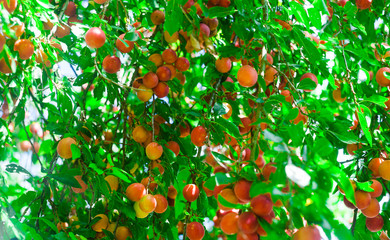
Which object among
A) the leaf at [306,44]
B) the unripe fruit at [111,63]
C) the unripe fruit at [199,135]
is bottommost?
the unripe fruit at [199,135]

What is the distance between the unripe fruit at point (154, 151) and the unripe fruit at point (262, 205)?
419 mm

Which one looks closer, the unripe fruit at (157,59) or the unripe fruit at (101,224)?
the unripe fruit at (101,224)

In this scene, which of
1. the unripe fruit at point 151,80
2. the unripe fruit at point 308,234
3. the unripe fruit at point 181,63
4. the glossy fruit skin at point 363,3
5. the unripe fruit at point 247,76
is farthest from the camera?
the glossy fruit skin at point 363,3

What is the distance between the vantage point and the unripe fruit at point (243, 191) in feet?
2.67

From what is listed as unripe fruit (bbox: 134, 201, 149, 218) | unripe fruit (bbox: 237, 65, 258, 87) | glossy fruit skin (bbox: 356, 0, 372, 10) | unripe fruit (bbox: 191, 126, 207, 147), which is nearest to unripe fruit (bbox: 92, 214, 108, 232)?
unripe fruit (bbox: 134, 201, 149, 218)

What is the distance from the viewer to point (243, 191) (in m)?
0.81

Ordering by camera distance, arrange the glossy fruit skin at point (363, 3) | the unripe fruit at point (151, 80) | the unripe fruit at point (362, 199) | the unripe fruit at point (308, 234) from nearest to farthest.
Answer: the unripe fruit at point (308, 234)
the unripe fruit at point (362, 199)
the unripe fruit at point (151, 80)
the glossy fruit skin at point (363, 3)

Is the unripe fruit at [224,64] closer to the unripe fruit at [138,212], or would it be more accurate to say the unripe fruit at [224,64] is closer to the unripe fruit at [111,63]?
the unripe fruit at [111,63]

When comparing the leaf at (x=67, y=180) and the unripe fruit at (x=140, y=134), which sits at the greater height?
the leaf at (x=67, y=180)

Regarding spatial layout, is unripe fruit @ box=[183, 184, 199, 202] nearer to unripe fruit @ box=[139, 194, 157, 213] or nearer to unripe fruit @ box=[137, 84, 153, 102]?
unripe fruit @ box=[139, 194, 157, 213]

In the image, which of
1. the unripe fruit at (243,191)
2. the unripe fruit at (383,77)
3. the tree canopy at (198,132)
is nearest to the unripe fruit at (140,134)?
the tree canopy at (198,132)

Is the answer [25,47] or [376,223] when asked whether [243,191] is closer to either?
[376,223]

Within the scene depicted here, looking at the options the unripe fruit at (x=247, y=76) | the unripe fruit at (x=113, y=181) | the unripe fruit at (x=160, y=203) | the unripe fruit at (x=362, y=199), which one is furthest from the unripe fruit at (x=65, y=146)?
the unripe fruit at (x=362, y=199)

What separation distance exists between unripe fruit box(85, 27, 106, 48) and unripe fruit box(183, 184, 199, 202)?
451mm
